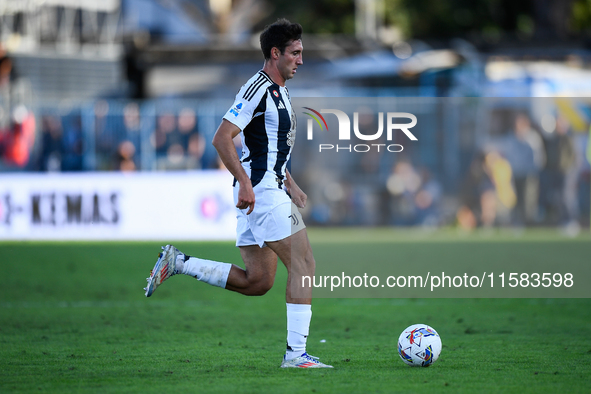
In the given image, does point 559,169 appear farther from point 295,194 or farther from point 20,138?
point 295,194

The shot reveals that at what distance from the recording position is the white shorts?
20.0 ft

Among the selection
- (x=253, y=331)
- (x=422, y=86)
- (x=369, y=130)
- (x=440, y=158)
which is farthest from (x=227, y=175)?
(x=253, y=331)

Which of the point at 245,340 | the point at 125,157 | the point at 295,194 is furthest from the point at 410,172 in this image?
the point at 295,194

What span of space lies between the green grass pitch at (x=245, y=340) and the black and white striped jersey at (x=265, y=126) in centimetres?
138

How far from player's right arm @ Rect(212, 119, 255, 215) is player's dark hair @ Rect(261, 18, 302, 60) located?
0.63m

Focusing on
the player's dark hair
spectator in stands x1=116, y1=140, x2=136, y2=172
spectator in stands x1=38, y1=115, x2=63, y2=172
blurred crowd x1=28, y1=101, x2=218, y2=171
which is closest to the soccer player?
the player's dark hair

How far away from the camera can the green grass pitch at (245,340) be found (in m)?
5.65

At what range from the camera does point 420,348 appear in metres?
6.12

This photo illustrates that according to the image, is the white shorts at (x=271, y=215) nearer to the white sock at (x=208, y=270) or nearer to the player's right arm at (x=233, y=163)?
the player's right arm at (x=233, y=163)

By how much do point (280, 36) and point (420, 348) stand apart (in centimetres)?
231

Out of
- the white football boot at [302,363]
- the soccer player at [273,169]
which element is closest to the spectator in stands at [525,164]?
the soccer player at [273,169]

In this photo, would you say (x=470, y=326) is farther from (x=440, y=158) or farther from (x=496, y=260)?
(x=440, y=158)

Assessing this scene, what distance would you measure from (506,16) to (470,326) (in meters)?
34.3

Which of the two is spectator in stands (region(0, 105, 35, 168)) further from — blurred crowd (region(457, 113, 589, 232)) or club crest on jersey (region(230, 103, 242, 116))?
club crest on jersey (region(230, 103, 242, 116))
